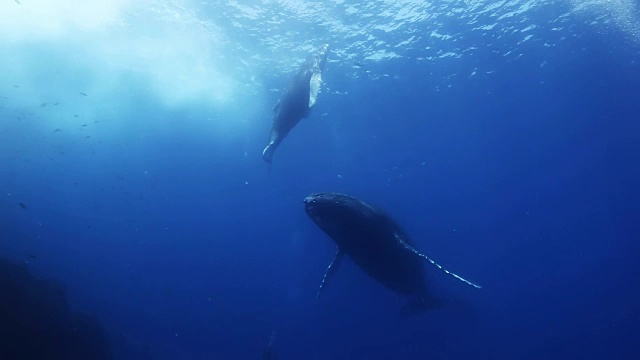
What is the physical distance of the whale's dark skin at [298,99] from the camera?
34.6ft

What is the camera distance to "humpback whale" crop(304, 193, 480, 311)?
20.1 feet

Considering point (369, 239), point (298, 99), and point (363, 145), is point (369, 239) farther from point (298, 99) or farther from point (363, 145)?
point (363, 145)

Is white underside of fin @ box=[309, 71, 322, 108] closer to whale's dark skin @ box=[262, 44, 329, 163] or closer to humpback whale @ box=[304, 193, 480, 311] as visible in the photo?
whale's dark skin @ box=[262, 44, 329, 163]

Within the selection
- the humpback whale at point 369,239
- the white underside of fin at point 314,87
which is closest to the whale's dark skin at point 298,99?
the white underside of fin at point 314,87

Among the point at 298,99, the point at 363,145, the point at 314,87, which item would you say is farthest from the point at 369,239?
the point at 363,145

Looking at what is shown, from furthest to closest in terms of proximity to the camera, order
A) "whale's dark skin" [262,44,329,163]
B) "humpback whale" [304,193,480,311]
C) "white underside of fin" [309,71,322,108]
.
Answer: "whale's dark skin" [262,44,329,163], "white underside of fin" [309,71,322,108], "humpback whale" [304,193,480,311]

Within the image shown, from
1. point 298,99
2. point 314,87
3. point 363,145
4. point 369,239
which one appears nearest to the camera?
point 369,239

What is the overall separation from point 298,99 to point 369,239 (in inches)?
200

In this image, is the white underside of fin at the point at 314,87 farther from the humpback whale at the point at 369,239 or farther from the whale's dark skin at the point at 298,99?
the humpback whale at the point at 369,239

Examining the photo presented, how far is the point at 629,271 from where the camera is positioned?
6456cm

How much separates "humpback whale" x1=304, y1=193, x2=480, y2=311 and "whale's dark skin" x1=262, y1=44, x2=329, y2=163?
13.3 feet

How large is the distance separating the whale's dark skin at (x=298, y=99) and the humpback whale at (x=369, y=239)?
4040 mm

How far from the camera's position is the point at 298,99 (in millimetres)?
10844

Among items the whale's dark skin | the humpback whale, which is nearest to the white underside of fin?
the whale's dark skin
